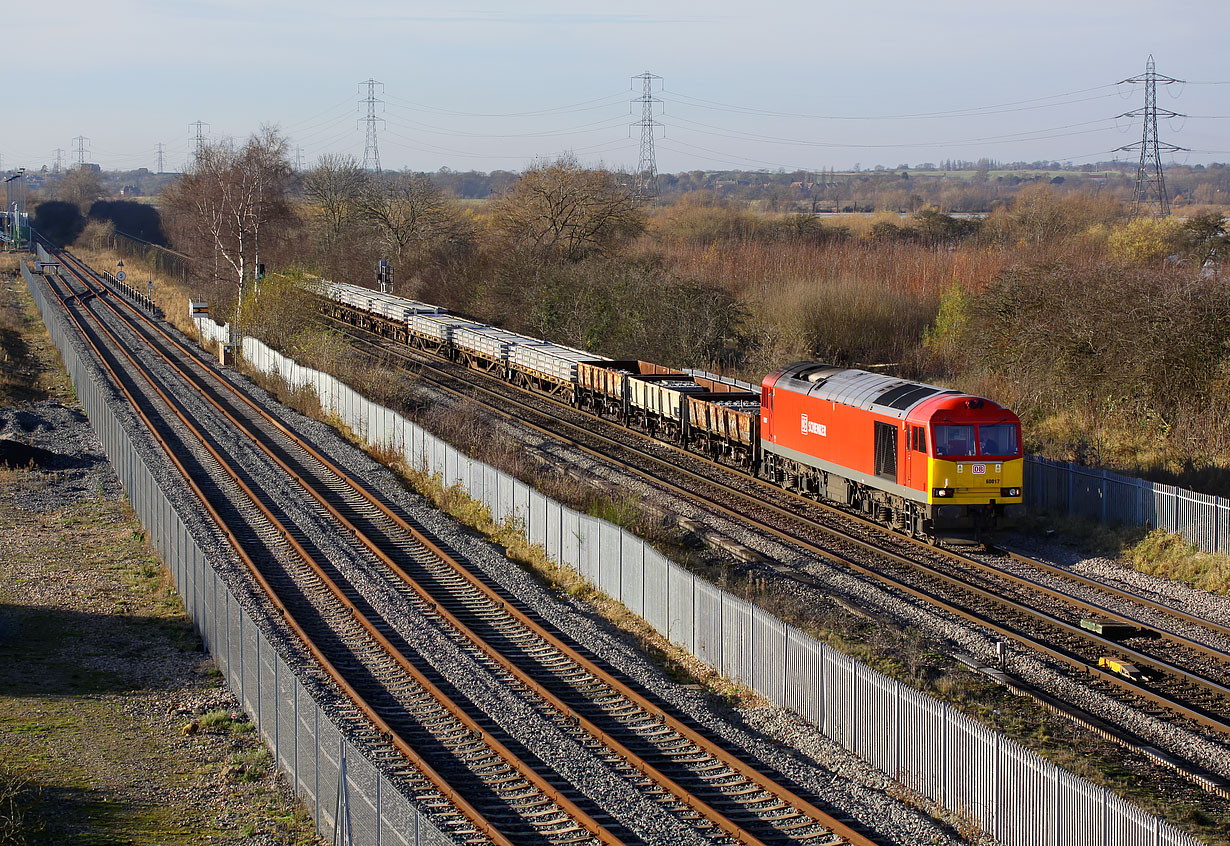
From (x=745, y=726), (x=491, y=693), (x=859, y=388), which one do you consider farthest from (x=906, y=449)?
(x=491, y=693)

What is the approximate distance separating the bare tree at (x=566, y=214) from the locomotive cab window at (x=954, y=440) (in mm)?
41539

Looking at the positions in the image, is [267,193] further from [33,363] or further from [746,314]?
[746,314]

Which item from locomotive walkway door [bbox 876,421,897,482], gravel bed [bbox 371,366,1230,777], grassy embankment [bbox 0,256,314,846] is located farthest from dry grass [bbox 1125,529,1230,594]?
grassy embankment [bbox 0,256,314,846]

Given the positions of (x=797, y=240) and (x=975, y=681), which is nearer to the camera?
(x=975, y=681)

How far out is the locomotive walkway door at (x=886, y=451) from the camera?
20.7 metres

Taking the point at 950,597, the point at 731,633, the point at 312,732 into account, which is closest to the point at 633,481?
the point at 950,597

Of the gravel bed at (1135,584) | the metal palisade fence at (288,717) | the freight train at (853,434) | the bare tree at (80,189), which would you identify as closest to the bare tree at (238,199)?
the freight train at (853,434)

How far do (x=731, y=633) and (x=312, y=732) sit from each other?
5661mm

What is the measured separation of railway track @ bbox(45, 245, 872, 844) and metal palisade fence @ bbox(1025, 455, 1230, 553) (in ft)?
36.0

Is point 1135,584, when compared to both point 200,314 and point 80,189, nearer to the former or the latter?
point 200,314

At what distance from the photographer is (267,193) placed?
5866 cm

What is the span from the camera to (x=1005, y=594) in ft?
59.1

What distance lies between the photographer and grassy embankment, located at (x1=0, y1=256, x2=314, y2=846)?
1129 centimetres

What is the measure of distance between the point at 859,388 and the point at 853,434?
1.02 m
